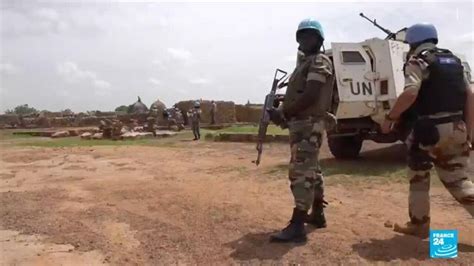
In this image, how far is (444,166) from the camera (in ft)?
12.5

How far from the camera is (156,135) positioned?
2103cm

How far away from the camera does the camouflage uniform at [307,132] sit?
385 cm

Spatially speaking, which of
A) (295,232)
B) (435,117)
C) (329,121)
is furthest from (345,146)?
(295,232)

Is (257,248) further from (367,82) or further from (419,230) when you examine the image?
(367,82)

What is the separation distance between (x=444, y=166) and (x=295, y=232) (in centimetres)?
125

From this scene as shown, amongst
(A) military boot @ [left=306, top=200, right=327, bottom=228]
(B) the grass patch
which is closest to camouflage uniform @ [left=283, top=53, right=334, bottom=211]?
(A) military boot @ [left=306, top=200, right=327, bottom=228]

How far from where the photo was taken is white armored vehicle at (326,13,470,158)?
27.1 feet

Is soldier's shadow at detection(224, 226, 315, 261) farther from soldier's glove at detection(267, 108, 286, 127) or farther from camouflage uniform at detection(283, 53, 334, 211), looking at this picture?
soldier's glove at detection(267, 108, 286, 127)

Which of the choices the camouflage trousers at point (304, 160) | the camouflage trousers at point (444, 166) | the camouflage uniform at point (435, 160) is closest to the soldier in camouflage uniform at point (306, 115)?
the camouflage trousers at point (304, 160)

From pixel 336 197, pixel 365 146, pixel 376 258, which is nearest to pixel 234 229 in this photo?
pixel 376 258

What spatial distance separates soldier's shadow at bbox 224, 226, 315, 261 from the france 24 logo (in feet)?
3.08

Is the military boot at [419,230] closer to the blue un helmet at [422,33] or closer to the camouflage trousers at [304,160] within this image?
the camouflage trousers at [304,160]

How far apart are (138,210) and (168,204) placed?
0.37 metres

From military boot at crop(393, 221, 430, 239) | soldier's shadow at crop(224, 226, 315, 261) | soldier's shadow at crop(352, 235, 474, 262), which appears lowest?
soldier's shadow at crop(352, 235, 474, 262)
